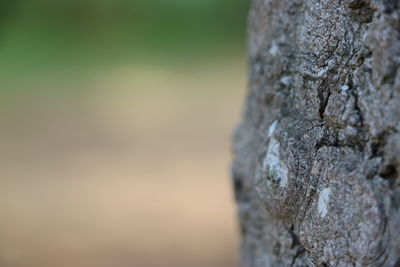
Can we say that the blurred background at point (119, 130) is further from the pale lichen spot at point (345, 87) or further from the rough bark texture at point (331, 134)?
the pale lichen spot at point (345, 87)

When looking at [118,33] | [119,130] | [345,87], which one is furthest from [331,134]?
[118,33]

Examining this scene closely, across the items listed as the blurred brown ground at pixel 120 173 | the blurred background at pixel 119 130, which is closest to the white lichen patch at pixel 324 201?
the blurred brown ground at pixel 120 173

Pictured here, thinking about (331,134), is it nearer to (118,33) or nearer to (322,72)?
(322,72)

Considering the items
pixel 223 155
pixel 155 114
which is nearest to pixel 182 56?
pixel 155 114

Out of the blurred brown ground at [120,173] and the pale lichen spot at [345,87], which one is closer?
the pale lichen spot at [345,87]

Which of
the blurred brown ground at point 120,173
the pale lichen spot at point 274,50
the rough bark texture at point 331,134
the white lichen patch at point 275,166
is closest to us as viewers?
the rough bark texture at point 331,134

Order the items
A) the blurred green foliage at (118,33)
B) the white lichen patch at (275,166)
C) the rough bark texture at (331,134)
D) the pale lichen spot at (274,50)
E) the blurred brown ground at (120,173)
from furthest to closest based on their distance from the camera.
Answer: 1. the blurred green foliage at (118,33)
2. the blurred brown ground at (120,173)
3. the pale lichen spot at (274,50)
4. the white lichen patch at (275,166)
5. the rough bark texture at (331,134)

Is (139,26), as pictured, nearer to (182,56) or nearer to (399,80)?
(182,56)

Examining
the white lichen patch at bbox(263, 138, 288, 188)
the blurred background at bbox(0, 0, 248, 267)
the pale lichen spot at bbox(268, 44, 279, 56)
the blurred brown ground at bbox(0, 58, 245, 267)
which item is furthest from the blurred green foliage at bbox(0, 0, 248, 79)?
the white lichen patch at bbox(263, 138, 288, 188)
